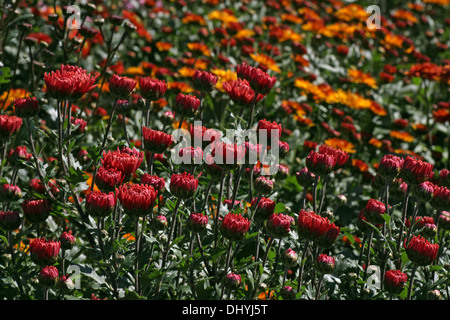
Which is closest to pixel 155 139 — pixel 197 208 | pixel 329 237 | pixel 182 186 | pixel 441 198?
pixel 182 186

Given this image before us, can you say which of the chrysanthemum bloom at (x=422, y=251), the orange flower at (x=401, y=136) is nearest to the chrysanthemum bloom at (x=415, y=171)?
the chrysanthemum bloom at (x=422, y=251)

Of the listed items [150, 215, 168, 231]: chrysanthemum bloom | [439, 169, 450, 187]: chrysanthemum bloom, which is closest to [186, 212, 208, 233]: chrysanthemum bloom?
[150, 215, 168, 231]: chrysanthemum bloom

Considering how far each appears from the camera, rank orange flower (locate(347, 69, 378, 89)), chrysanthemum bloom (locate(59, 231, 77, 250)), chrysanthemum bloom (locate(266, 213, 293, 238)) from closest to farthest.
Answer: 1. chrysanthemum bloom (locate(266, 213, 293, 238))
2. chrysanthemum bloom (locate(59, 231, 77, 250))
3. orange flower (locate(347, 69, 378, 89))

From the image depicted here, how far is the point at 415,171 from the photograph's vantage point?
186 centimetres

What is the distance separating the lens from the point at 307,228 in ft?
5.43

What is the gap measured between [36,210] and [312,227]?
0.89 meters

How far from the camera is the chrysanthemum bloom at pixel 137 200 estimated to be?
1.51 m

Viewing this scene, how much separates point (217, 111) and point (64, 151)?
5.72ft

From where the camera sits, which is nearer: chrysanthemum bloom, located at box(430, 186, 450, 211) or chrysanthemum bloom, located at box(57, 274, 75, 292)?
chrysanthemum bloom, located at box(57, 274, 75, 292)

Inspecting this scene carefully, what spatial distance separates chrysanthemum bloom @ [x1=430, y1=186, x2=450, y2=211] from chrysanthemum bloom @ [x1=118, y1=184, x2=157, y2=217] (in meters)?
1.07

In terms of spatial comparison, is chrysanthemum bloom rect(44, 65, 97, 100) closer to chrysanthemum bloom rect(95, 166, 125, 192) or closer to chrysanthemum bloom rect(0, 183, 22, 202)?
chrysanthemum bloom rect(95, 166, 125, 192)

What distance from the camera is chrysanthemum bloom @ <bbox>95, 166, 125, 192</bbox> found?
1579 millimetres

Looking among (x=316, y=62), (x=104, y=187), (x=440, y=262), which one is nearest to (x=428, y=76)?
(x=316, y=62)

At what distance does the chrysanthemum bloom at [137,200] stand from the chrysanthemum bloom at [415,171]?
0.90 m
